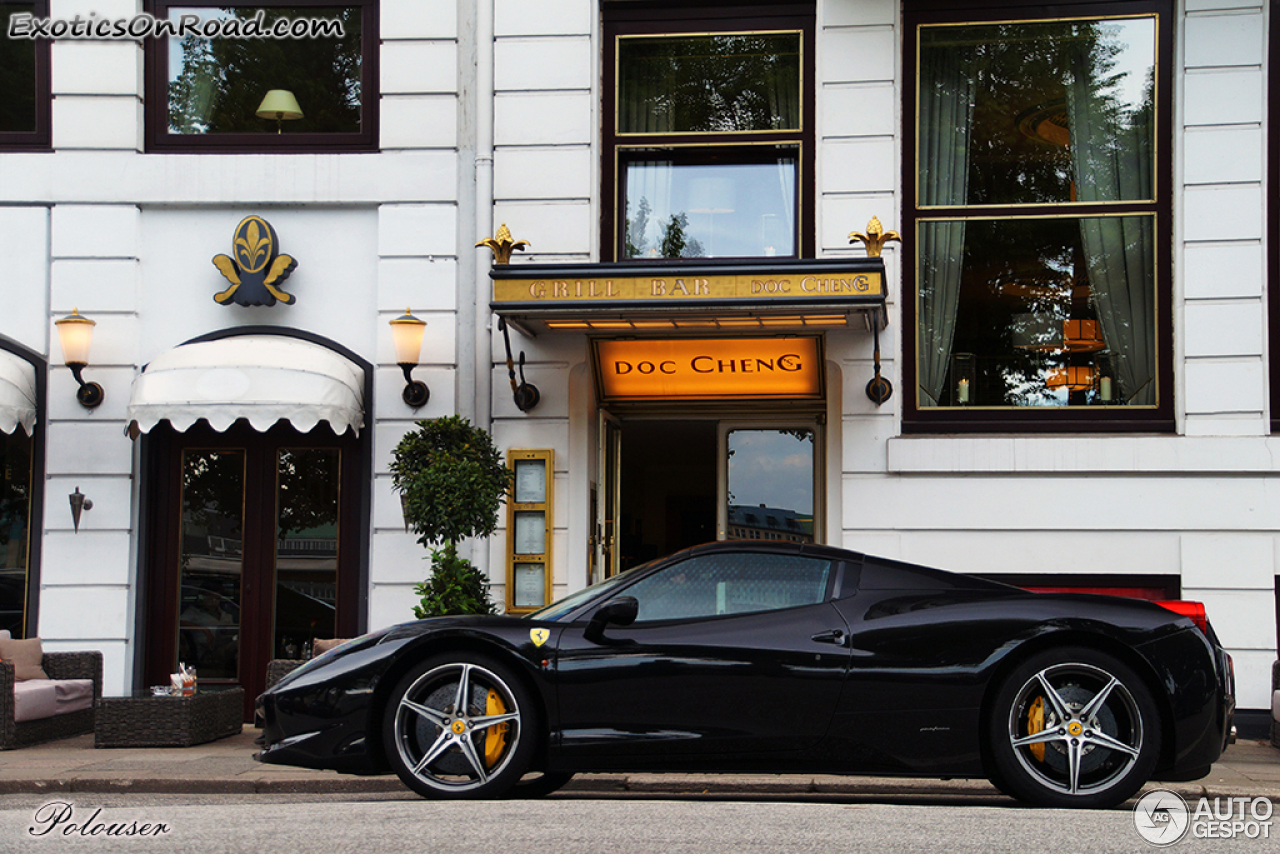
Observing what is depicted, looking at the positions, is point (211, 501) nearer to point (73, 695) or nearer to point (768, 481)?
point (73, 695)

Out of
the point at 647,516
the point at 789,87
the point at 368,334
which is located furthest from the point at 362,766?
the point at 647,516

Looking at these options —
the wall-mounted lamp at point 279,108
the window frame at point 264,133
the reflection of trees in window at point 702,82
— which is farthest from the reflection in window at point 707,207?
the wall-mounted lamp at point 279,108

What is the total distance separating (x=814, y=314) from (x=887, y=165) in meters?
1.88

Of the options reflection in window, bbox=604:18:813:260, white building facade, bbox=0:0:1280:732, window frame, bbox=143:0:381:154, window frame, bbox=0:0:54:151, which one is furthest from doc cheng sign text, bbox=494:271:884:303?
window frame, bbox=0:0:54:151

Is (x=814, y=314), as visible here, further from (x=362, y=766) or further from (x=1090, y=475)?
(x=362, y=766)

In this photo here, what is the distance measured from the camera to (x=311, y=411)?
10695 mm

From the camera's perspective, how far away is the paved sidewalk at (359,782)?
24.6 feet

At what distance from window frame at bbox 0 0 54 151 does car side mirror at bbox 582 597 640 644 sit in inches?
330

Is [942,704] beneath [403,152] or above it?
beneath

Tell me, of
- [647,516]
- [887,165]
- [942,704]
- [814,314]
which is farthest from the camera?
[647,516]

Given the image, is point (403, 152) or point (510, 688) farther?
point (403, 152)

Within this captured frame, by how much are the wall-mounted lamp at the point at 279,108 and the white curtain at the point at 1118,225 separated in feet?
22.5

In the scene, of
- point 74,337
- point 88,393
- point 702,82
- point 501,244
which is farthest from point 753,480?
point 74,337

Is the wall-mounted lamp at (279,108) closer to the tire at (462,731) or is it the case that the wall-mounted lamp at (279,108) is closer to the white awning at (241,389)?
the white awning at (241,389)
